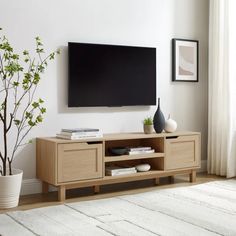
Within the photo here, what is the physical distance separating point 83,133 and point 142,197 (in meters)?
0.78

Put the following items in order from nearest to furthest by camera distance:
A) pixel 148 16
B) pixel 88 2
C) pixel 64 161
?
pixel 64 161 → pixel 88 2 → pixel 148 16

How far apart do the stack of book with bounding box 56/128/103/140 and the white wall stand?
0.30 m

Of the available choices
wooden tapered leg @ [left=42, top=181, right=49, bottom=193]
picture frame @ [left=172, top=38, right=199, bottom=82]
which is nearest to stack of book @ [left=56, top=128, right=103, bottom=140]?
wooden tapered leg @ [left=42, top=181, right=49, bottom=193]

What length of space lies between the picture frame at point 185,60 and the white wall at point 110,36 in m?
0.07

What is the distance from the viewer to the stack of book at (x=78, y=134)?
12.9 feet

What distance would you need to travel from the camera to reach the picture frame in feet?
16.7

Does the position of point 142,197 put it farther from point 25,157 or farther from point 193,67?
point 193,67

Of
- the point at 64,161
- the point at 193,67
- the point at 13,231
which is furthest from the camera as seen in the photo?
the point at 193,67

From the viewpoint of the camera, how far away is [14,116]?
4.07 meters

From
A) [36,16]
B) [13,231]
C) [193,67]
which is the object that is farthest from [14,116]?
[193,67]

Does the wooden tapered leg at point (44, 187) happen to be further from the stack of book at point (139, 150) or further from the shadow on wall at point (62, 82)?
→ the stack of book at point (139, 150)

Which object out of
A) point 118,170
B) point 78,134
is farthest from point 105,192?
point 78,134

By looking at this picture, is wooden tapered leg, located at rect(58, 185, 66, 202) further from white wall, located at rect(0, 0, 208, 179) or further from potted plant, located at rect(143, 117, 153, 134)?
potted plant, located at rect(143, 117, 153, 134)

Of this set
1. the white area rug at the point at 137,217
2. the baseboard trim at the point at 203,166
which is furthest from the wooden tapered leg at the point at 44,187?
the baseboard trim at the point at 203,166
